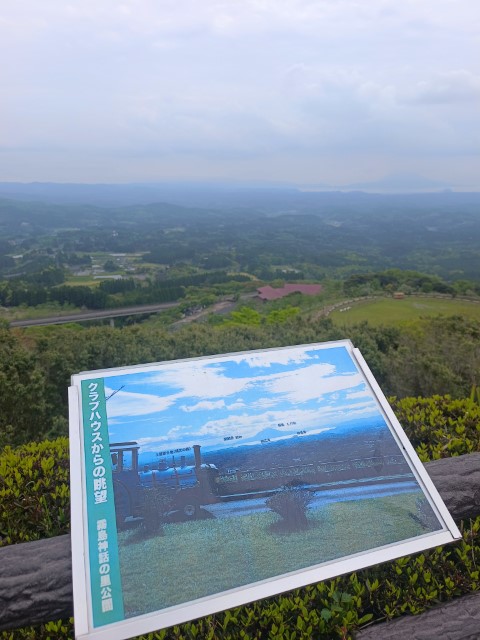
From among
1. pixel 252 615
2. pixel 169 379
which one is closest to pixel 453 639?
pixel 252 615

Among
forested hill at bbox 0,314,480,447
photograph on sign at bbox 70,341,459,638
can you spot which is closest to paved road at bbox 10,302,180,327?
forested hill at bbox 0,314,480,447

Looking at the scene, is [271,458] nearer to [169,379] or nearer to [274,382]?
[274,382]

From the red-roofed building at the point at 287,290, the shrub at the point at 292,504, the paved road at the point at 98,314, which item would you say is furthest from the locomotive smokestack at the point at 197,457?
the red-roofed building at the point at 287,290

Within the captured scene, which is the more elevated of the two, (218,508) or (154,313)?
(218,508)

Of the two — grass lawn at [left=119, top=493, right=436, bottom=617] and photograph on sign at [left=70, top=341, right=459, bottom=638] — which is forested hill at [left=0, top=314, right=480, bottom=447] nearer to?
photograph on sign at [left=70, top=341, right=459, bottom=638]

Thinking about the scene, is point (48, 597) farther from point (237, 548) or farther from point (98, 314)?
point (98, 314)

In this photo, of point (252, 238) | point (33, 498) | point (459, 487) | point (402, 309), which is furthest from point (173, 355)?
point (252, 238)
